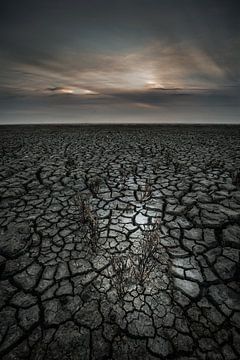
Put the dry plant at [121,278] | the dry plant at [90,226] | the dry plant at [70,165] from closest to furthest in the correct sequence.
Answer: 1. the dry plant at [121,278]
2. the dry plant at [90,226]
3. the dry plant at [70,165]

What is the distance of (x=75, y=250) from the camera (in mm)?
2104

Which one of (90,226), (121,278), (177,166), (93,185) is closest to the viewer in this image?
(121,278)

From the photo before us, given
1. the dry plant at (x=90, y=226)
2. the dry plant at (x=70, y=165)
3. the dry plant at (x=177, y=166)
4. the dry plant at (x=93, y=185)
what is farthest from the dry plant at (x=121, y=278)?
the dry plant at (x=70, y=165)

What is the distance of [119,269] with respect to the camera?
1688 mm

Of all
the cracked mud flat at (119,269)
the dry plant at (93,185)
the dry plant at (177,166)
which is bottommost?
the cracked mud flat at (119,269)

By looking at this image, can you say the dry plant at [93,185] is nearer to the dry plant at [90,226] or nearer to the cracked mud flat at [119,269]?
the cracked mud flat at [119,269]

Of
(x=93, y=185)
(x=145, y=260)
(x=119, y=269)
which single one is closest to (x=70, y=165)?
(x=93, y=185)

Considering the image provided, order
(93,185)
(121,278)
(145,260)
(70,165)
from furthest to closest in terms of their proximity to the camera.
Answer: (70,165), (93,185), (145,260), (121,278)

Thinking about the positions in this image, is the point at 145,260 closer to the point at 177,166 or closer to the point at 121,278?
the point at 121,278

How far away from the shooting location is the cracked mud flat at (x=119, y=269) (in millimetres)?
1344

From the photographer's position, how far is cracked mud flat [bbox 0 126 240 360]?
134 centimetres

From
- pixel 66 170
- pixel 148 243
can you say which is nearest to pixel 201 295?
pixel 148 243

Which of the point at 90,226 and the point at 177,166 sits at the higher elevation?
the point at 177,166

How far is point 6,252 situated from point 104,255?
3.44 ft
